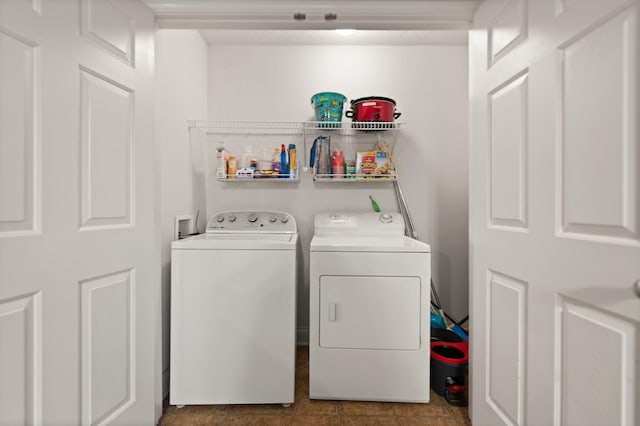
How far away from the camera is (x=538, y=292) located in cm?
93

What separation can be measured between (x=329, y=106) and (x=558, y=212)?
1.49m

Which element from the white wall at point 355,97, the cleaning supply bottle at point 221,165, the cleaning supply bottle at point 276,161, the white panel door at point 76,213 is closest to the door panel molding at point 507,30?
the white wall at point 355,97

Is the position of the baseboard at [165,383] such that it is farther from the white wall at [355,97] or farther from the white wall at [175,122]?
the white wall at [355,97]

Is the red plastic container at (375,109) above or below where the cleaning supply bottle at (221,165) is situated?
above

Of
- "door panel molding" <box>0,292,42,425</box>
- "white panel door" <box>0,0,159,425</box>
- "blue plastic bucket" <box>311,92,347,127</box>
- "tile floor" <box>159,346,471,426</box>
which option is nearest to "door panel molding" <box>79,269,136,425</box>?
"white panel door" <box>0,0,159,425</box>

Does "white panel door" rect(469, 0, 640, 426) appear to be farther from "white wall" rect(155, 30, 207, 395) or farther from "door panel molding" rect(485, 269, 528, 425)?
"white wall" rect(155, 30, 207, 395)

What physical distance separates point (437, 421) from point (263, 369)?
2.97 ft

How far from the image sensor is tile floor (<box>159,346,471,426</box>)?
1.44m

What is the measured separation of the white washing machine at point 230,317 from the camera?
1.49m

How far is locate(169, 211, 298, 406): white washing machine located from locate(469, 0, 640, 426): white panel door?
931 mm

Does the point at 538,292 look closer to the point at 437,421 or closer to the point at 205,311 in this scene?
the point at 437,421

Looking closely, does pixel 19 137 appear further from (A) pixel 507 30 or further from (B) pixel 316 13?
(A) pixel 507 30

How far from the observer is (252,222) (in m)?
2.04

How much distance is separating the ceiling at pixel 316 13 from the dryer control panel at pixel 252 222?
43.9 inches
